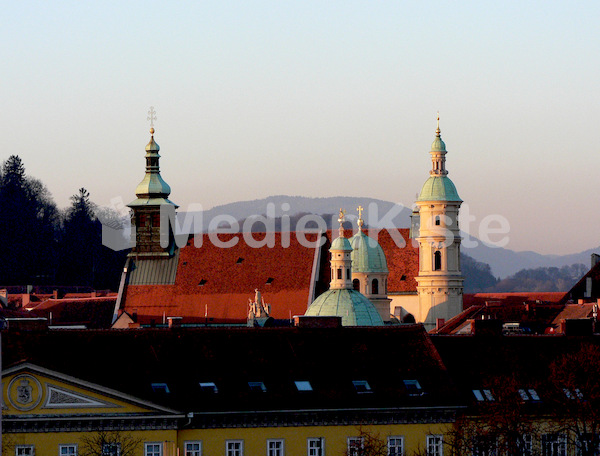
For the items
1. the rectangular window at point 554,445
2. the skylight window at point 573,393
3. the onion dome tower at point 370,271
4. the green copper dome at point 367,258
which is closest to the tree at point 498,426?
the rectangular window at point 554,445

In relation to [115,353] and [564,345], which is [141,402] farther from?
[564,345]

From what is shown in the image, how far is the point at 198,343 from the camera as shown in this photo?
222ft

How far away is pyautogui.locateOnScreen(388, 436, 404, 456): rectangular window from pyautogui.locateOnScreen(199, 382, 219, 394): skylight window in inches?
242

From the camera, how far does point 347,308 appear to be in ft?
354

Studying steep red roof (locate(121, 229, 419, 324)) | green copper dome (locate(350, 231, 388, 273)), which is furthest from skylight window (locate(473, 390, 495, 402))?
green copper dome (locate(350, 231, 388, 273))

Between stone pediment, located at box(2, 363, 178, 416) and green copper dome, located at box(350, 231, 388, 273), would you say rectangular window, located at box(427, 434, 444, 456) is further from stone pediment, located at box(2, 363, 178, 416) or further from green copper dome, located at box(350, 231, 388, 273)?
green copper dome, located at box(350, 231, 388, 273)

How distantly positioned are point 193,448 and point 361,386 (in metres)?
6.88

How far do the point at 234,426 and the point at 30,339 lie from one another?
802 centimetres

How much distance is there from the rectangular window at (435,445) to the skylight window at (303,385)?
446cm

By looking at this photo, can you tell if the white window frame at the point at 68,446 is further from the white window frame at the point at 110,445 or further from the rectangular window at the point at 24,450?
the white window frame at the point at 110,445

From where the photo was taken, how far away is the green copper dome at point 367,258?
454 feet

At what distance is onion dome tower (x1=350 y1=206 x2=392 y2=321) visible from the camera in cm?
13788

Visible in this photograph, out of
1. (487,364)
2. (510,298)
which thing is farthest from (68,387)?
(510,298)

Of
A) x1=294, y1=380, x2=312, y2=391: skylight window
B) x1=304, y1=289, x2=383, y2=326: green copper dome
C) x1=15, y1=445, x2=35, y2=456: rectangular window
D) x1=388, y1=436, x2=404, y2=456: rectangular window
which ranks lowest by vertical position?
x1=15, y1=445, x2=35, y2=456: rectangular window
